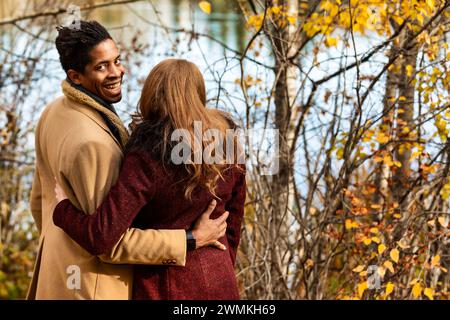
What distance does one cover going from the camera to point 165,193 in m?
2.42

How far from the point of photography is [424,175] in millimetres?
4230

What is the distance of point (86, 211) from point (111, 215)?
0.13 meters

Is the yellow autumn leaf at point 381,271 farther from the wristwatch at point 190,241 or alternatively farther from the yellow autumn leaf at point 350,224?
the wristwatch at point 190,241

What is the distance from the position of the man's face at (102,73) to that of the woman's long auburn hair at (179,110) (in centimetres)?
19

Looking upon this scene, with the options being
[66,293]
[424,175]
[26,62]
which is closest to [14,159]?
[26,62]

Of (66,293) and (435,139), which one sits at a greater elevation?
(435,139)

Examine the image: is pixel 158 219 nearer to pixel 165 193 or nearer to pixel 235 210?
pixel 165 193

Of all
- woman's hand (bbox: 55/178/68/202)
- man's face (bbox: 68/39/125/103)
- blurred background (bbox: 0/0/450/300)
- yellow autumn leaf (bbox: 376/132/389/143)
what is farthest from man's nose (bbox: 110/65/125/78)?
yellow autumn leaf (bbox: 376/132/389/143)

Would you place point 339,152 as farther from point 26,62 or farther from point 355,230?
point 26,62

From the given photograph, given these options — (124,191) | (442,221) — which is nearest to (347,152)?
(442,221)

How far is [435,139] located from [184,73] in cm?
226

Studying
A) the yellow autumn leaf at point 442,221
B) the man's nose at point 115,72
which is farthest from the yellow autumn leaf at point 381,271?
the man's nose at point 115,72

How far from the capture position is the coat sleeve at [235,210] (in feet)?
8.95

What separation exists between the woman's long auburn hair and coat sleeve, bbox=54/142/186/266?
0.13m
